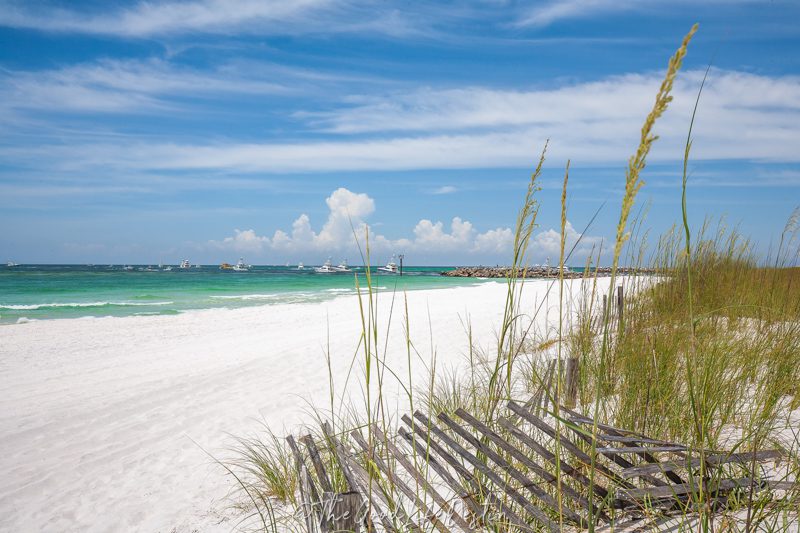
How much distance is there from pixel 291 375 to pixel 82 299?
2069cm

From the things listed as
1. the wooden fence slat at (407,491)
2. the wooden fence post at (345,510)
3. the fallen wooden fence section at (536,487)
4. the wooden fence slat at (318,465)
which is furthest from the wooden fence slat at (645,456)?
the wooden fence slat at (318,465)

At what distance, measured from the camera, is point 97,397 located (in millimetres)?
6496

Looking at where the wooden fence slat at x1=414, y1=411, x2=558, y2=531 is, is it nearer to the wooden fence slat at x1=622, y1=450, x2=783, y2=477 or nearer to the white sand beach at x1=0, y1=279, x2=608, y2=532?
the wooden fence slat at x1=622, y1=450, x2=783, y2=477

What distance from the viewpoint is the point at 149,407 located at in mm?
5914

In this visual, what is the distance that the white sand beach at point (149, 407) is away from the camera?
354 cm

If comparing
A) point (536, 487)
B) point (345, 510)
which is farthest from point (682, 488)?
point (345, 510)

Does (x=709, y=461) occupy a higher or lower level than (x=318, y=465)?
higher

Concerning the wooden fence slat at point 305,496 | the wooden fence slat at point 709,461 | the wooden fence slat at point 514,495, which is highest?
the wooden fence slat at point 709,461

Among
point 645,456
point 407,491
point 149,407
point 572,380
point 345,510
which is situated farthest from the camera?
point 149,407

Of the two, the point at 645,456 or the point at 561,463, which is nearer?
the point at 561,463

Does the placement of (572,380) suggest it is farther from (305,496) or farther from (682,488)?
(305,496)

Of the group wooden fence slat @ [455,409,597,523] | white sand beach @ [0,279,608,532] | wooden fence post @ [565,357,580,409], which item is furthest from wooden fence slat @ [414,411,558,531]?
wooden fence post @ [565,357,580,409]

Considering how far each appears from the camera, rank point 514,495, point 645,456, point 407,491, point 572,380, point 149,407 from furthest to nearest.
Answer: point 149,407
point 572,380
point 645,456
point 407,491
point 514,495

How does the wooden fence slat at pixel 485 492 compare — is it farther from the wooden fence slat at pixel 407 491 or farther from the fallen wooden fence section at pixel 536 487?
the wooden fence slat at pixel 407 491
